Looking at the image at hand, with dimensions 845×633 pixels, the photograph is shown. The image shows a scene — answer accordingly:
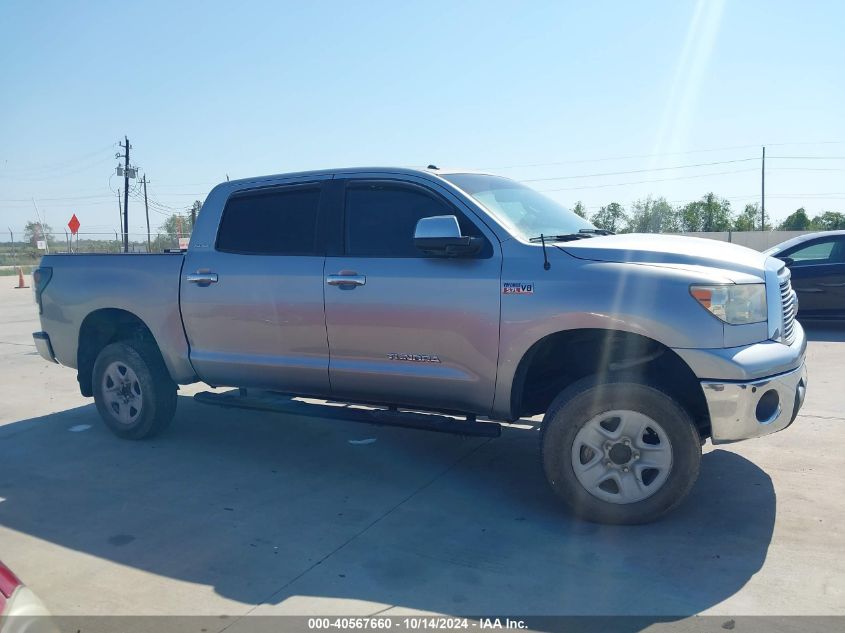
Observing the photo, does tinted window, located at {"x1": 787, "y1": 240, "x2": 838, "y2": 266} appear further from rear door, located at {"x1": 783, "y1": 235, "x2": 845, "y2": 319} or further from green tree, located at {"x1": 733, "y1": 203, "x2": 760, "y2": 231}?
green tree, located at {"x1": 733, "y1": 203, "x2": 760, "y2": 231}

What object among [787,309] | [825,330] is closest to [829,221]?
[825,330]

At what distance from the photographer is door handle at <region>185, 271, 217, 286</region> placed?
5.54 m

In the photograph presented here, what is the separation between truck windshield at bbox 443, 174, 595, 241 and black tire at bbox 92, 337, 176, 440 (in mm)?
2858

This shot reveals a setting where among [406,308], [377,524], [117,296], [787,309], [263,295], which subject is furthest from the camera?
[117,296]

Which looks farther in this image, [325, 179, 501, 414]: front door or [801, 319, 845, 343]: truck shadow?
[801, 319, 845, 343]: truck shadow

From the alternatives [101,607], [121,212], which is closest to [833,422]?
[101,607]

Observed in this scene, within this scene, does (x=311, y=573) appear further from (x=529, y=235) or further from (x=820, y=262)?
(x=820, y=262)

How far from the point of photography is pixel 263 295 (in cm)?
529

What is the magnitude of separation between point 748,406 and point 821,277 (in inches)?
301

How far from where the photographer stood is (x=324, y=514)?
4.45 metres

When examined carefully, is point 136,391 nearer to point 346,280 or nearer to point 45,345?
→ point 45,345

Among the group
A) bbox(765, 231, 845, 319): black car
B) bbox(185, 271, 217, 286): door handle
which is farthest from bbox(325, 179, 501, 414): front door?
bbox(765, 231, 845, 319): black car

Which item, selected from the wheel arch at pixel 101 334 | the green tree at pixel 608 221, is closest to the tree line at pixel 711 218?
the green tree at pixel 608 221

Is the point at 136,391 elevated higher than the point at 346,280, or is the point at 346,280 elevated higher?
the point at 346,280
